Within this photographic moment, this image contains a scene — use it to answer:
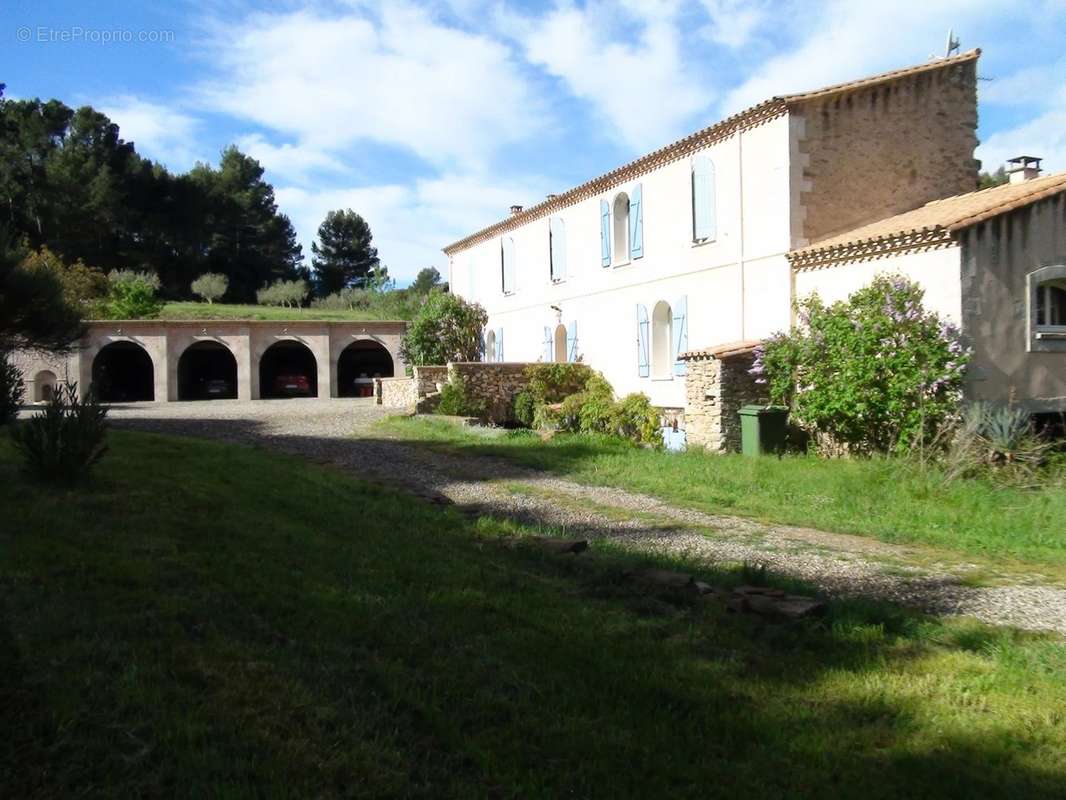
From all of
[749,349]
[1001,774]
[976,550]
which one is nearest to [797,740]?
[1001,774]

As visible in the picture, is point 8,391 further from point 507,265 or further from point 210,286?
point 210,286

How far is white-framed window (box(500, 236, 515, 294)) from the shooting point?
2455 centimetres

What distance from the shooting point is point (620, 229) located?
19.6 metres

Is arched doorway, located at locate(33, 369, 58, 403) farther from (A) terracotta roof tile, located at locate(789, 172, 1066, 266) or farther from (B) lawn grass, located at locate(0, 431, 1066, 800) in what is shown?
(B) lawn grass, located at locate(0, 431, 1066, 800)

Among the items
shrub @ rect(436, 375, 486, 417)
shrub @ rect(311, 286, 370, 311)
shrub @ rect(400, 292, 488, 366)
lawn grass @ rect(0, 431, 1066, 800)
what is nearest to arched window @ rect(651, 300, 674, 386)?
shrub @ rect(436, 375, 486, 417)

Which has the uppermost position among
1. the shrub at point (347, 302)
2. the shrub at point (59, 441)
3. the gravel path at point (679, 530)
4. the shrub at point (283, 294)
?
the shrub at point (283, 294)

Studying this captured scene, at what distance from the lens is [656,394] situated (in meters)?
17.6

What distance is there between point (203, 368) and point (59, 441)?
30.3 metres

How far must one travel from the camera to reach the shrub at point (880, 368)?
11414mm

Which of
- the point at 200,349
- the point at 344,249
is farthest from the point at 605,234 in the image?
the point at 344,249

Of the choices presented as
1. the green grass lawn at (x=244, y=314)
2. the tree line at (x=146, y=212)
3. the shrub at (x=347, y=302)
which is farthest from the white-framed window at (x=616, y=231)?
the shrub at (x=347, y=302)

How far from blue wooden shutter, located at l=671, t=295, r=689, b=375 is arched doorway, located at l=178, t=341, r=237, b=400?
831 inches

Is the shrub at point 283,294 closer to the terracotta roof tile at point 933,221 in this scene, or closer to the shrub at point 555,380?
the shrub at point 555,380

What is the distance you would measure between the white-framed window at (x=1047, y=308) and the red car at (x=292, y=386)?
84.9 ft
